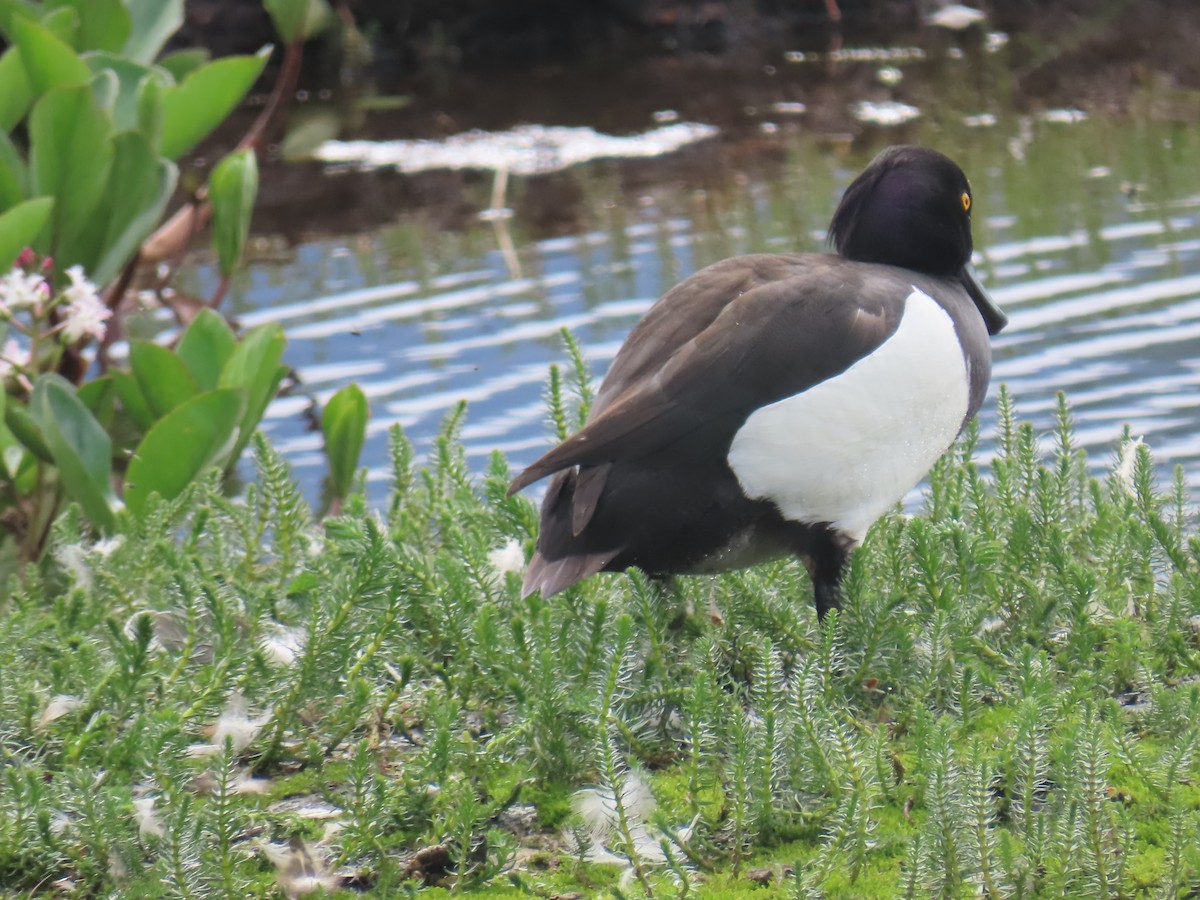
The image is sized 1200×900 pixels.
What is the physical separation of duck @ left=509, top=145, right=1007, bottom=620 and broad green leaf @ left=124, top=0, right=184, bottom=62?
3.24m

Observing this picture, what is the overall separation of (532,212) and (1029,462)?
6002 millimetres

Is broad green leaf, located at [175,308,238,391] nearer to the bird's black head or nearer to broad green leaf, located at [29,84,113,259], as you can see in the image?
broad green leaf, located at [29,84,113,259]

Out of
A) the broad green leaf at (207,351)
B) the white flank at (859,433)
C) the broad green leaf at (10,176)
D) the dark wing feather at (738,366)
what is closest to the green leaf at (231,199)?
the broad green leaf at (207,351)

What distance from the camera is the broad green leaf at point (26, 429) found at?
4629mm

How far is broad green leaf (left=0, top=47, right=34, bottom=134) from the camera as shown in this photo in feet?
18.0

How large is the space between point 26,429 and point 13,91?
1553mm

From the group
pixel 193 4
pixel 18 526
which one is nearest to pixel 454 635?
pixel 18 526

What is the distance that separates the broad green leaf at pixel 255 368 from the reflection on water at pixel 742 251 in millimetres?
1266

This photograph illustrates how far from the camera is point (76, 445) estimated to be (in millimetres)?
4633

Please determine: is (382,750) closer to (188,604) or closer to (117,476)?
(188,604)

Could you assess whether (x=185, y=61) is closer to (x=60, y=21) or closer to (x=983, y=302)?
(x=60, y=21)

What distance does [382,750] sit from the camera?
342 centimetres

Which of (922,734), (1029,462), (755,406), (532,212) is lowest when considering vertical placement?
(532,212)

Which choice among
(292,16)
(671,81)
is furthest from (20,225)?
(671,81)
